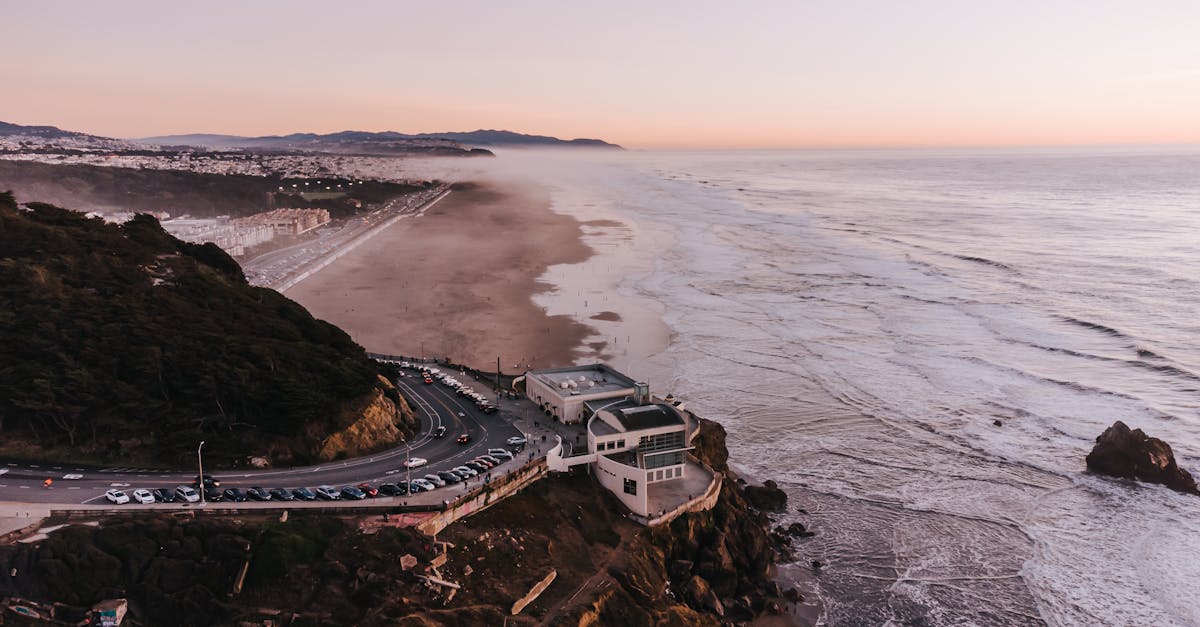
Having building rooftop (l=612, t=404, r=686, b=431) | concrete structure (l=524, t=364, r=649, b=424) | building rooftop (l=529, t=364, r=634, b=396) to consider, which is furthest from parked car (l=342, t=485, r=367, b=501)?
building rooftop (l=529, t=364, r=634, b=396)

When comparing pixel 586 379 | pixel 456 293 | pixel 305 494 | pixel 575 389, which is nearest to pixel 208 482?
pixel 305 494

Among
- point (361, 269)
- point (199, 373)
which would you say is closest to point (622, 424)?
point (199, 373)

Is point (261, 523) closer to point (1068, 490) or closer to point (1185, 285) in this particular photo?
point (1068, 490)

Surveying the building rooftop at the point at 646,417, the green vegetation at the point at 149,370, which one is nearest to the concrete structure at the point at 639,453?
the building rooftop at the point at 646,417

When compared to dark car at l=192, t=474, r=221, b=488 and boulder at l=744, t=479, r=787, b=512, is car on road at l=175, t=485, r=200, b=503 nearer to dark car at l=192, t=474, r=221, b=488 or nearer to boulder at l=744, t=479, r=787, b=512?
dark car at l=192, t=474, r=221, b=488

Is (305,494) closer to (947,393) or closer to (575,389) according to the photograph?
(575,389)
